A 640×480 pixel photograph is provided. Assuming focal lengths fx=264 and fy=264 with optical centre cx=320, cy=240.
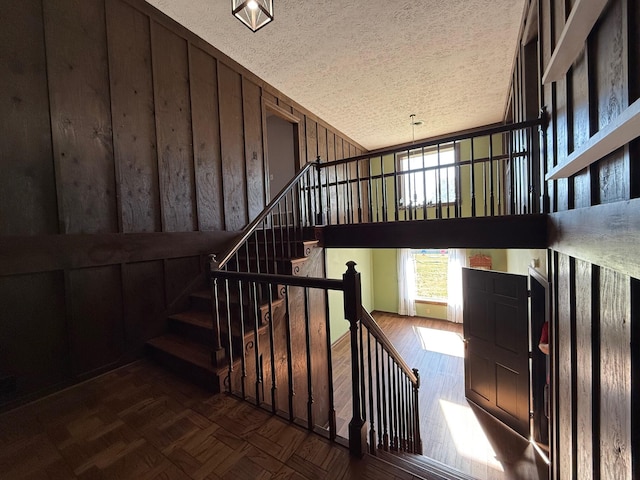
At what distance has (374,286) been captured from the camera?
7.83 meters

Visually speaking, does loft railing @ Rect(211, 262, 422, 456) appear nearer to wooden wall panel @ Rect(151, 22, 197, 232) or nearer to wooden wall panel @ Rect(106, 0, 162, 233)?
wooden wall panel @ Rect(151, 22, 197, 232)

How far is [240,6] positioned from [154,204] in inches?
69.8

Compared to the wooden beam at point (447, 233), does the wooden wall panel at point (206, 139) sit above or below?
above

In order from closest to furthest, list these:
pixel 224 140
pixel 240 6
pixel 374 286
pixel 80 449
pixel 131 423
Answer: pixel 80 449 → pixel 131 423 → pixel 240 6 → pixel 224 140 → pixel 374 286

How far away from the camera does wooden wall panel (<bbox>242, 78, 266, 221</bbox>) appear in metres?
3.47

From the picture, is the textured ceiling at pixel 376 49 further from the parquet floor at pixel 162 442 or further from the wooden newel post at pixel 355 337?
the parquet floor at pixel 162 442

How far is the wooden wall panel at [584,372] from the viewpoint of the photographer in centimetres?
118

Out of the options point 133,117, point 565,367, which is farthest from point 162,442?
point 133,117

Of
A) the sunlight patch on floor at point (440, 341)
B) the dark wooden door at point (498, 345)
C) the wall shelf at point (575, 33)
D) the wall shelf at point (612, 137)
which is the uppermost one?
the wall shelf at point (575, 33)

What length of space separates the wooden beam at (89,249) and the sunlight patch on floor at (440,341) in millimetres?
5163

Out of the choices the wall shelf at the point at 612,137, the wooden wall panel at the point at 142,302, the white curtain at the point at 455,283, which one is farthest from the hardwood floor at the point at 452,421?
the wall shelf at the point at 612,137

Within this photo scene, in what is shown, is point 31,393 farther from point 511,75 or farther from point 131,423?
point 511,75

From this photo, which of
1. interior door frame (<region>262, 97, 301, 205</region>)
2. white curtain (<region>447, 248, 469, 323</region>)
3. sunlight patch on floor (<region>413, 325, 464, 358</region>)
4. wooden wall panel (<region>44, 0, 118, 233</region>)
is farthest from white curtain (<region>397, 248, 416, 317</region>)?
wooden wall panel (<region>44, 0, 118, 233</region>)

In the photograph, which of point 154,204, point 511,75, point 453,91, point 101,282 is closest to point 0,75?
point 154,204
